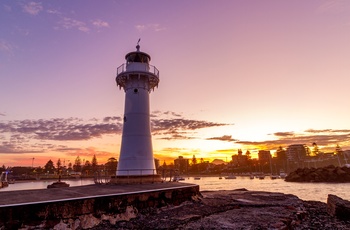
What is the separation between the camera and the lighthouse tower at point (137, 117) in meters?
17.6

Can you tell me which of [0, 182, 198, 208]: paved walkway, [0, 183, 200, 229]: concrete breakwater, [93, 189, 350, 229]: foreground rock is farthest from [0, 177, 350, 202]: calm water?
[0, 182, 198, 208]: paved walkway

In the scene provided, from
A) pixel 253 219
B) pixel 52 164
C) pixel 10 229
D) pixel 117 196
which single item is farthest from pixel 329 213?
pixel 52 164

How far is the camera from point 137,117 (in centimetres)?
1872

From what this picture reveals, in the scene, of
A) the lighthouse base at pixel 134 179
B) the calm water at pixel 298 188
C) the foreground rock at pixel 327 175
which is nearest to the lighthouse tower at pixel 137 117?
the lighthouse base at pixel 134 179

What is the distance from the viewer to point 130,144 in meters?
18.1

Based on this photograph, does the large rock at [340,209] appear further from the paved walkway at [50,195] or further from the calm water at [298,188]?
the calm water at [298,188]

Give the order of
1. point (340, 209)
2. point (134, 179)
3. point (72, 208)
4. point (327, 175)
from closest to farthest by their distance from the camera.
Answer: point (72, 208) < point (340, 209) < point (134, 179) < point (327, 175)

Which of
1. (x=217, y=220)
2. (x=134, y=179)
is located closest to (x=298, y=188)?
(x=134, y=179)

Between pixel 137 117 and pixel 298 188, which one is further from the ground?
pixel 137 117

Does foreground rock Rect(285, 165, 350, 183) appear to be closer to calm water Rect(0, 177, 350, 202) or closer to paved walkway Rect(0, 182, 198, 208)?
calm water Rect(0, 177, 350, 202)

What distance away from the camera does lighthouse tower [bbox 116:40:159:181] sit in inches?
694

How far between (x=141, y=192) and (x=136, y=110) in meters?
8.83

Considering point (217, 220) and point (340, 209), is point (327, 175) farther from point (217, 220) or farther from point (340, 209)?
point (217, 220)

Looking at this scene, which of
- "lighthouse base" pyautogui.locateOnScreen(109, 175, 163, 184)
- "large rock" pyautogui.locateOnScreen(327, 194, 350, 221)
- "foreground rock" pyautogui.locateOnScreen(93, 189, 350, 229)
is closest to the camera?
"foreground rock" pyautogui.locateOnScreen(93, 189, 350, 229)
